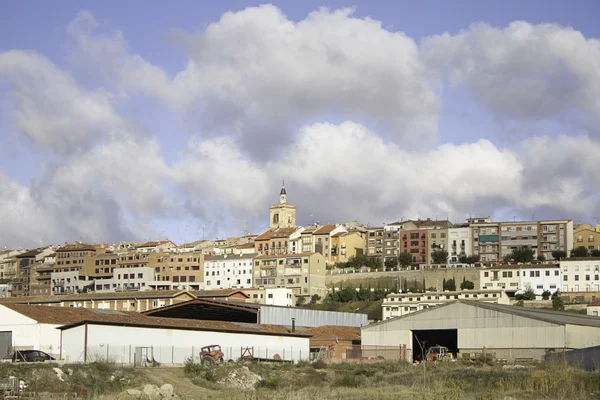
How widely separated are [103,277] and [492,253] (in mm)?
53241

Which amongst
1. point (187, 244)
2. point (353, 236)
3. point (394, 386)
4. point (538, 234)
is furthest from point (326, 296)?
point (394, 386)

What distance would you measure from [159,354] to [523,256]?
76089 millimetres

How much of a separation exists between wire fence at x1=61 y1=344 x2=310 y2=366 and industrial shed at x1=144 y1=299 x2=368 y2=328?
22.5ft

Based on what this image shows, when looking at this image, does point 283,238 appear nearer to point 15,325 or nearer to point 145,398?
point 15,325

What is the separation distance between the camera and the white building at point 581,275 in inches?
3949

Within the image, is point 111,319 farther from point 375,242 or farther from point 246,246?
point 246,246

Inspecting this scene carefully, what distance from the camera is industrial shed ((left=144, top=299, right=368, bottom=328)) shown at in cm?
5765

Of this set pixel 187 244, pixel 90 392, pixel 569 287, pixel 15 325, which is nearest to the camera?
pixel 90 392

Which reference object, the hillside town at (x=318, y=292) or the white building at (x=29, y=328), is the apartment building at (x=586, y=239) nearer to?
the hillside town at (x=318, y=292)

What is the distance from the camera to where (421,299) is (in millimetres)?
95312

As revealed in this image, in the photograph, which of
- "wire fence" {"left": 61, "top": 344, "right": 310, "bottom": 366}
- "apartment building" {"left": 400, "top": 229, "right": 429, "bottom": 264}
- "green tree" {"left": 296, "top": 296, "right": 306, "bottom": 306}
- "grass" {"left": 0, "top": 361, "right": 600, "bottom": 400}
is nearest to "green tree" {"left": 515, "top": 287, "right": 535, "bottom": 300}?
"apartment building" {"left": 400, "top": 229, "right": 429, "bottom": 264}

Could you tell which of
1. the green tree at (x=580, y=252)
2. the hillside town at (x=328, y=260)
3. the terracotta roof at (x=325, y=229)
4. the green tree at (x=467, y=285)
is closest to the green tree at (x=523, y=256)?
the hillside town at (x=328, y=260)

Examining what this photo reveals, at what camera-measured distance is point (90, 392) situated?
98.4 feet

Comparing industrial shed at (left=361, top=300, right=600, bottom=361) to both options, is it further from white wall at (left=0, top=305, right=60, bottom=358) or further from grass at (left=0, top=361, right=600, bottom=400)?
white wall at (left=0, top=305, right=60, bottom=358)
